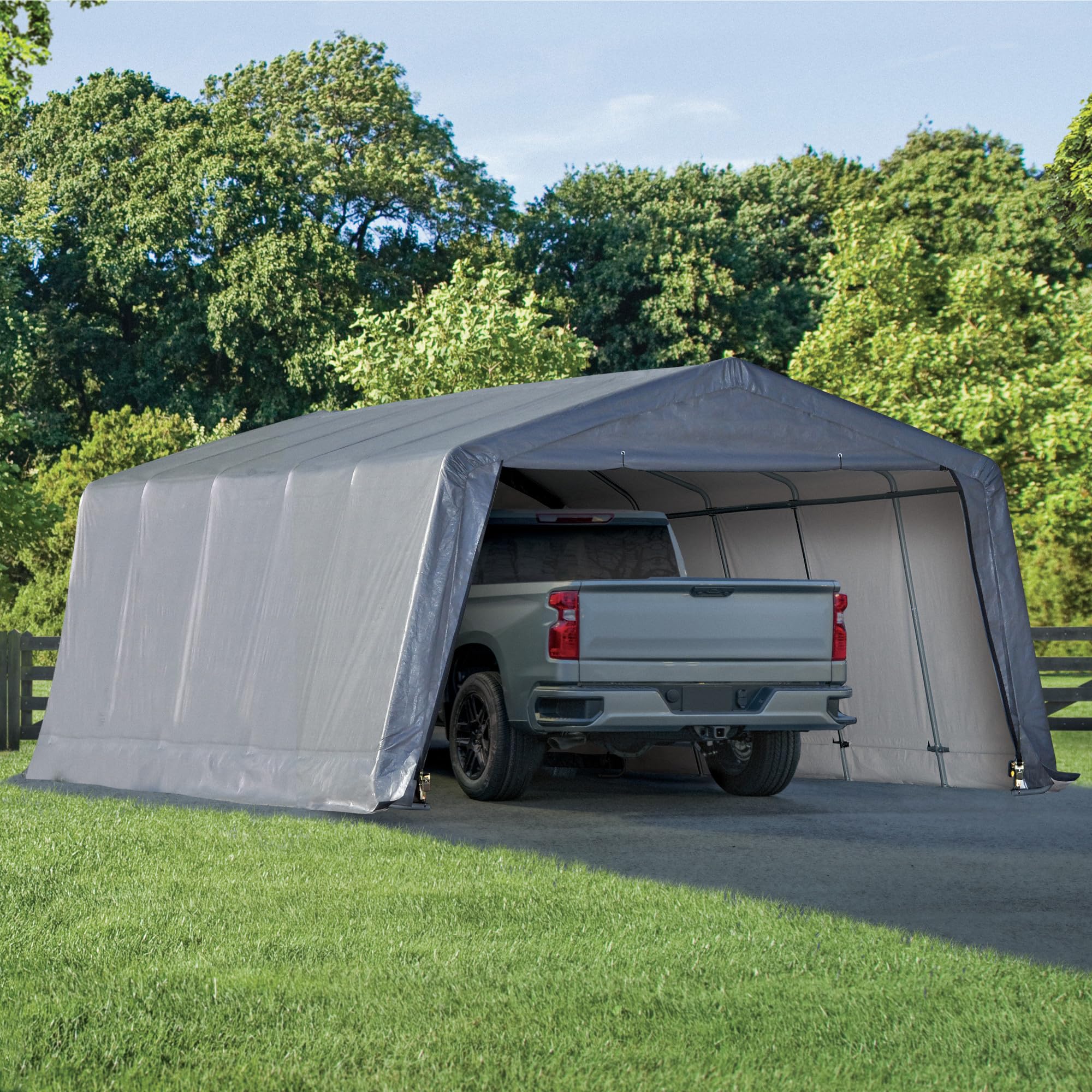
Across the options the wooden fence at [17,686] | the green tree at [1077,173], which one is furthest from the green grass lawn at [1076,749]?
the wooden fence at [17,686]

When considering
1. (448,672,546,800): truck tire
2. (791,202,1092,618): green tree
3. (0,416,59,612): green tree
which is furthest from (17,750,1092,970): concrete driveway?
(0,416,59,612): green tree

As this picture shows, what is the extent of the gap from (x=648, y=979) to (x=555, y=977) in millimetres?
344

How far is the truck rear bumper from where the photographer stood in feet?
37.1

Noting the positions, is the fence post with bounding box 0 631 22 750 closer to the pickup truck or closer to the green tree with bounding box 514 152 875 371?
the pickup truck

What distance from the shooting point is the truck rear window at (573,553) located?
1323 centimetres

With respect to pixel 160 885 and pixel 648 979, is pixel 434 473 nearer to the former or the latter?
pixel 160 885

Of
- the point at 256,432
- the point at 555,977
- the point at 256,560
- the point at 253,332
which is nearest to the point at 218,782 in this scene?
Answer: the point at 256,560

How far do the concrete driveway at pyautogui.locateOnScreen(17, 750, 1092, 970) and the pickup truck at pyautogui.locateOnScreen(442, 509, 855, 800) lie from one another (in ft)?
1.45

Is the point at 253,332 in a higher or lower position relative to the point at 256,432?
higher

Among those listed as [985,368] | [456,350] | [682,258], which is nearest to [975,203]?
[682,258]

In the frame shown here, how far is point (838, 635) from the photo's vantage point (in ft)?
39.4

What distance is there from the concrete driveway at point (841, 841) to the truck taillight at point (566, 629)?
1.09 m

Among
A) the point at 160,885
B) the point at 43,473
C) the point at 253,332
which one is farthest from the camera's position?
the point at 253,332

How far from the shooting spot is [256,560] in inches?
495
